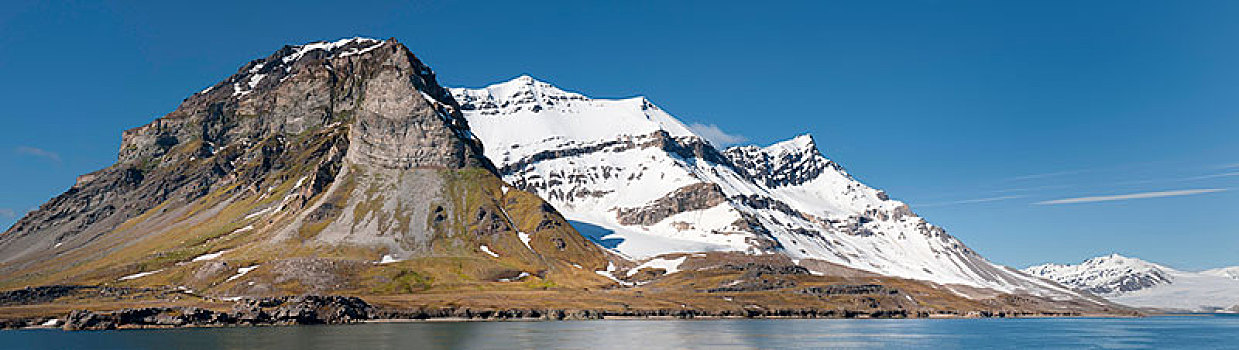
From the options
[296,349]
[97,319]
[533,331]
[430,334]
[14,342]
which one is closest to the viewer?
[296,349]

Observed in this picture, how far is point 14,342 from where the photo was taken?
14312 cm

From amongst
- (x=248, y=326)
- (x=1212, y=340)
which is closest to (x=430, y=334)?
(x=248, y=326)

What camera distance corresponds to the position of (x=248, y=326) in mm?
184250

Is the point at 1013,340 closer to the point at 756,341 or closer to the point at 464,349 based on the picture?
A: the point at 756,341

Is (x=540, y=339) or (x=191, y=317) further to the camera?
(x=191, y=317)

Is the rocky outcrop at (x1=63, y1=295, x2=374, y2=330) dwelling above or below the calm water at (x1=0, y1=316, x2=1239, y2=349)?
above

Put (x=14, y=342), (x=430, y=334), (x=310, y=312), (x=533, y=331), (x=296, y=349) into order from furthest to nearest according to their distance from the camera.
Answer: (x=310, y=312)
(x=533, y=331)
(x=430, y=334)
(x=14, y=342)
(x=296, y=349)

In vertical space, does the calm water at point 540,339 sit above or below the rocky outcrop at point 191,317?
below

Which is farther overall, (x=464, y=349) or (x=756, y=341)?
(x=756, y=341)

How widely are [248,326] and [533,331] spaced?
213 feet

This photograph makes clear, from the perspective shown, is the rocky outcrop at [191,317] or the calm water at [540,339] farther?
the rocky outcrop at [191,317]

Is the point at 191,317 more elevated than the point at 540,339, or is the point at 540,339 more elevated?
the point at 191,317

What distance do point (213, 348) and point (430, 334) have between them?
134 ft

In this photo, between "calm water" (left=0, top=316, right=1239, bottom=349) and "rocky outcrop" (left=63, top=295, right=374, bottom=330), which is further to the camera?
"rocky outcrop" (left=63, top=295, right=374, bottom=330)
